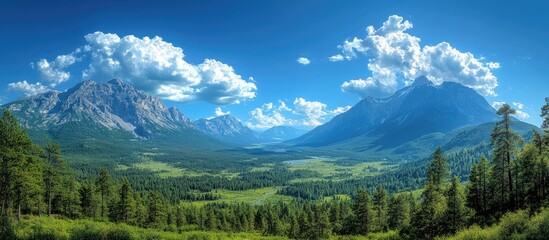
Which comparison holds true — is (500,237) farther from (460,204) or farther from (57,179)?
(57,179)

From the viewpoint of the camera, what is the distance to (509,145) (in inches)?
1994

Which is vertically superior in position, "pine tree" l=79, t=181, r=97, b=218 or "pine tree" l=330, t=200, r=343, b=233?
"pine tree" l=79, t=181, r=97, b=218

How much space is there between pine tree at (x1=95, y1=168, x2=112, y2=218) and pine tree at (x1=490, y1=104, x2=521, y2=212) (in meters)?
78.9

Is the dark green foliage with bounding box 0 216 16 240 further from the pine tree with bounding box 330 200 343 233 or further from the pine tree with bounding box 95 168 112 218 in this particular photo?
the pine tree with bounding box 330 200 343 233

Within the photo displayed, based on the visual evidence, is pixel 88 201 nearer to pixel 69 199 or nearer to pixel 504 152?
pixel 69 199

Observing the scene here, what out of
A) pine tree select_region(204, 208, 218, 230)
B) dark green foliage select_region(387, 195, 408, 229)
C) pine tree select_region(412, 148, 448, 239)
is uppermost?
pine tree select_region(412, 148, 448, 239)

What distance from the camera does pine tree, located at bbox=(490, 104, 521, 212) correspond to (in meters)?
50.4

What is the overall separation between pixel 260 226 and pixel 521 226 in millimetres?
88923

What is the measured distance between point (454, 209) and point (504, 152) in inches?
439

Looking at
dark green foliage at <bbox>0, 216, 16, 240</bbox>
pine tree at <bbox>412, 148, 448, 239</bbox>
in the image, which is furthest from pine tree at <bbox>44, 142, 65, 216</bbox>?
pine tree at <bbox>412, 148, 448, 239</bbox>

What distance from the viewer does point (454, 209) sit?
53.6m

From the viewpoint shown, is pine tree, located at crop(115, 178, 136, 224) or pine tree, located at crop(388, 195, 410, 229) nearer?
pine tree, located at crop(115, 178, 136, 224)

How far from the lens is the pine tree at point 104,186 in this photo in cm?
8371

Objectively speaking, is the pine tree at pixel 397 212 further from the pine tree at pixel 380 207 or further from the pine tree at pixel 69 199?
the pine tree at pixel 69 199
